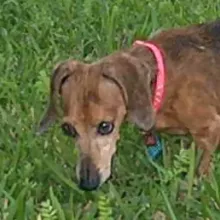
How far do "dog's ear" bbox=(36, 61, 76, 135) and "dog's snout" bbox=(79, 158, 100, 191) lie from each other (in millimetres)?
386

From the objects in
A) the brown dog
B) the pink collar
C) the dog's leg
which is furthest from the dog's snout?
the dog's leg

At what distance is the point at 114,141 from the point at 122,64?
358 millimetres

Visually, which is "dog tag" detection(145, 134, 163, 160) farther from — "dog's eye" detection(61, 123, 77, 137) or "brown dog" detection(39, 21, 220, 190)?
"dog's eye" detection(61, 123, 77, 137)

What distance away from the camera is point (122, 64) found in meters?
5.01

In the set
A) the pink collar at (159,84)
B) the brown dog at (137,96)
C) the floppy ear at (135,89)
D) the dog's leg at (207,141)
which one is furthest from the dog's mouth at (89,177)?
the dog's leg at (207,141)

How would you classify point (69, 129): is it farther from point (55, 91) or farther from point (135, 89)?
point (135, 89)

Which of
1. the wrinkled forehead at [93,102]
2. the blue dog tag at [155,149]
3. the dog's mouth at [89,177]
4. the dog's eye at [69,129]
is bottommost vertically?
the blue dog tag at [155,149]

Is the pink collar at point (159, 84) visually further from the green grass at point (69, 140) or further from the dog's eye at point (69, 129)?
the dog's eye at point (69, 129)

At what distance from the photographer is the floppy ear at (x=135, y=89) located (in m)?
4.92

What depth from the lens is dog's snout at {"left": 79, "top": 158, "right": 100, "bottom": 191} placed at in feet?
15.7

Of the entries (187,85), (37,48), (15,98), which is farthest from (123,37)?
(187,85)

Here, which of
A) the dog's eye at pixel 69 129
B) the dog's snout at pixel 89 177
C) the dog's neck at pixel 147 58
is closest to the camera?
the dog's snout at pixel 89 177

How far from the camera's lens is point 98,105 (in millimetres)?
4820

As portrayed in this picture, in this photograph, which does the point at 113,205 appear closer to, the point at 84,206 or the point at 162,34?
the point at 84,206
